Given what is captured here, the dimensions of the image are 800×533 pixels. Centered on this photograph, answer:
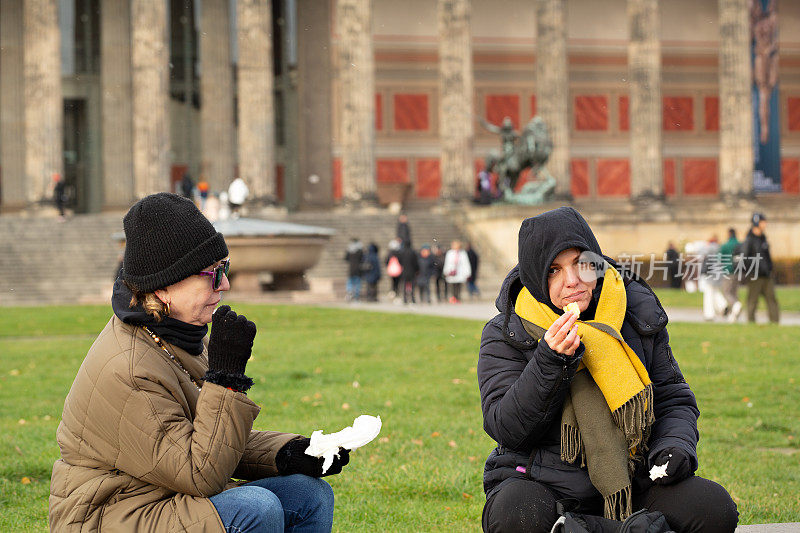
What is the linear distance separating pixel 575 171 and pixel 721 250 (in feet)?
86.4

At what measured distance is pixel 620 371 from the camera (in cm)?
379

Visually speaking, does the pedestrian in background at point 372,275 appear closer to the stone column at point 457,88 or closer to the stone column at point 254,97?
the stone column at point 254,97

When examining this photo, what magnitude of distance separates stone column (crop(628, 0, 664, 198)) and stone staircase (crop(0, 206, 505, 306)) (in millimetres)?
8730

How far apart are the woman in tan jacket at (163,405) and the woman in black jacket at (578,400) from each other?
899 millimetres

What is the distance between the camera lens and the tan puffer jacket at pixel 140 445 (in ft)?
10.8

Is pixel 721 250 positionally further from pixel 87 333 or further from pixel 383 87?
pixel 383 87

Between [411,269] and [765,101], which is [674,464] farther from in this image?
[765,101]

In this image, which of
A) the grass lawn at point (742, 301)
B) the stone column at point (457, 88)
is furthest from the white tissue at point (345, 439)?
the stone column at point (457, 88)

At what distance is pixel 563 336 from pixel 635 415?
1.47 ft

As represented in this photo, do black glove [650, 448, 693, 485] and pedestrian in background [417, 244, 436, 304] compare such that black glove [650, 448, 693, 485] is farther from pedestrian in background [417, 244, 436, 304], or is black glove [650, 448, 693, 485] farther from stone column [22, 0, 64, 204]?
stone column [22, 0, 64, 204]

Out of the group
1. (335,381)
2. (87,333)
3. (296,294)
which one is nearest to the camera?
(335,381)

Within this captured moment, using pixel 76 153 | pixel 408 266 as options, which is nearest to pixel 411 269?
pixel 408 266

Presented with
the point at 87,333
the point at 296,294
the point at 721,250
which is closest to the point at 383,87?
the point at 296,294

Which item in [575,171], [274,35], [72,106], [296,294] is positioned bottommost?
[296,294]
